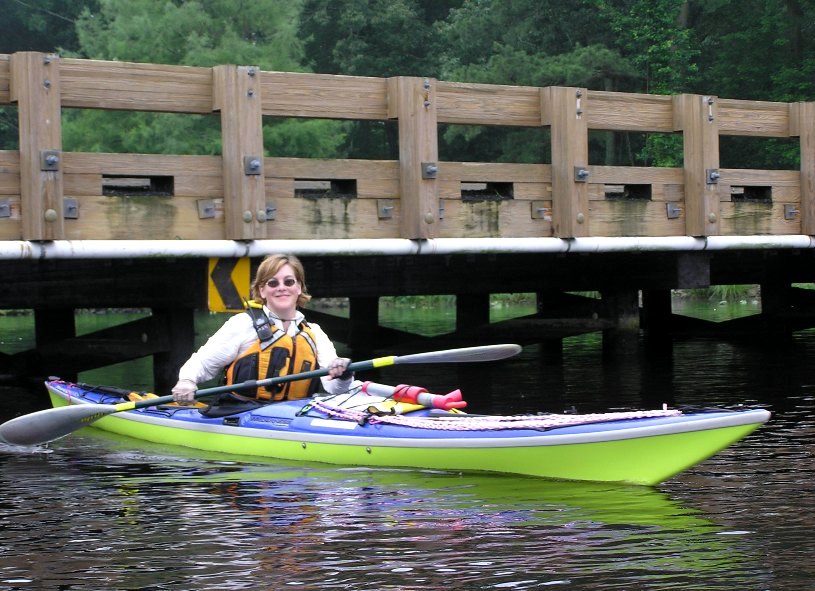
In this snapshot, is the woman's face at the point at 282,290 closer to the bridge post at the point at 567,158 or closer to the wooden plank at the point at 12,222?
the wooden plank at the point at 12,222

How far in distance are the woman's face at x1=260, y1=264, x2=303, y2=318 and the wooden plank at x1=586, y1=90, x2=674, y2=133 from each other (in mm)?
4180

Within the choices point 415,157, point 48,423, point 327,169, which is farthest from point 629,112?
point 48,423

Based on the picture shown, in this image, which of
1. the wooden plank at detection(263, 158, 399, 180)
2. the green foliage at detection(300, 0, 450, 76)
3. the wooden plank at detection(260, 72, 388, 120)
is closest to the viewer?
the wooden plank at detection(260, 72, 388, 120)

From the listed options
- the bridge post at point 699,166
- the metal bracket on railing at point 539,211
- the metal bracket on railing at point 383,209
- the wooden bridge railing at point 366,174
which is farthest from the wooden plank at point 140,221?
the bridge post at point 699,166

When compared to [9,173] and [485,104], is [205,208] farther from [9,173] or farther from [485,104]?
[485,104]

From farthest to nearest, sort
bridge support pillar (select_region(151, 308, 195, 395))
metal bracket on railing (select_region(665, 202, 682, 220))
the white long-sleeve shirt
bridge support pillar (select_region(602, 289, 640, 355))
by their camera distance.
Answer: bridge support pillar (select_region(602, 289, 640, 355))
metal bracket on railing (select_region(665, 202, 682, 220))
bridge support pillar (select_region(151, 308, 195, 395))
the white long-sleeve shirt

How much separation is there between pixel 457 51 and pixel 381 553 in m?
36.0

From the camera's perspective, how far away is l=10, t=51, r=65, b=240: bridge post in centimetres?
952

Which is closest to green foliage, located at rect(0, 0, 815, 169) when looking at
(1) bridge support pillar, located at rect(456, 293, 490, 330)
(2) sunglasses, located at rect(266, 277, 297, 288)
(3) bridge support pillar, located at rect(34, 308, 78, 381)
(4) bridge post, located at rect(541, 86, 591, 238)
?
(1) bridge support pillar, located at rect(456, 293, 490, 330)

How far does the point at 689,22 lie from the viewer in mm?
38250

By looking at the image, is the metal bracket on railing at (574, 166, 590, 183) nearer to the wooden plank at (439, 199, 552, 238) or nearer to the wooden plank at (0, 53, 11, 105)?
the wooden plank at (439, 199, 552, 238)

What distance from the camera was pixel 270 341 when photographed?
348 inches

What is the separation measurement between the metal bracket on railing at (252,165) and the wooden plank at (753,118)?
4621mm

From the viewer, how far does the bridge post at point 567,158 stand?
11.7 metres
